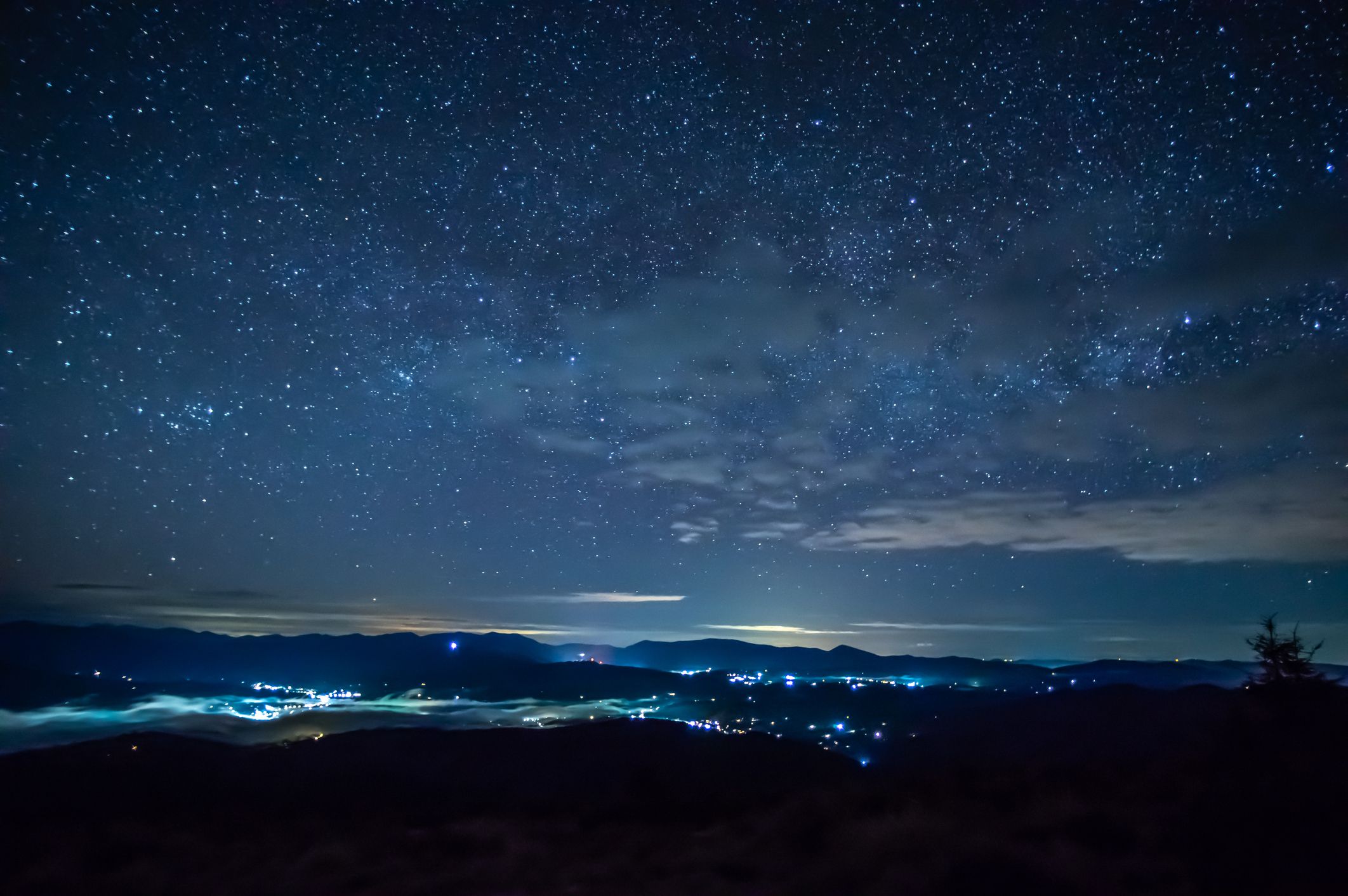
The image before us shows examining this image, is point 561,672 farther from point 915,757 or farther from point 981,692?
point 915,757

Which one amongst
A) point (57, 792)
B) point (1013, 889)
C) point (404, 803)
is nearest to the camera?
point (1013, 889)

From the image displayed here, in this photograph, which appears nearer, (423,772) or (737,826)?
(737,826)

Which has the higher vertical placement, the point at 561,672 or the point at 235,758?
the point at 235,758

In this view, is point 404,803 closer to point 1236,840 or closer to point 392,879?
point 392,879

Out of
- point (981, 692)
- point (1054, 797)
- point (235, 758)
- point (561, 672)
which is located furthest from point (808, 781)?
point (561, 672)

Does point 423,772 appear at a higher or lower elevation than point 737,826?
lower

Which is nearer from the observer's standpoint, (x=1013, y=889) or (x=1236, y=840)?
(x=1013, y=889)

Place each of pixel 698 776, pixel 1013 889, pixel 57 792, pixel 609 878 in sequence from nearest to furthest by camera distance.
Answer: pixel 1013 889
pixel 609 878
pixel 57 792
pixel 698 776

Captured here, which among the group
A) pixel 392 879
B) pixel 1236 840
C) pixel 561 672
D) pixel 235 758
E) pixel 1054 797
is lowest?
pixel 561 672
